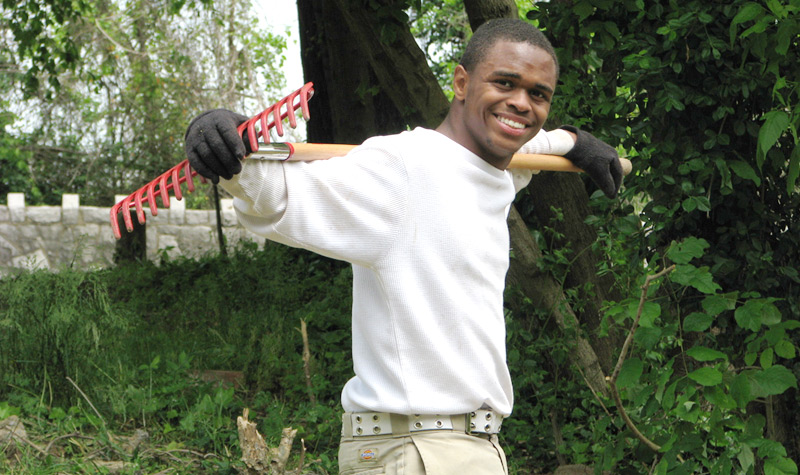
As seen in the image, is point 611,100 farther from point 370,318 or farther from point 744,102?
point 370,318

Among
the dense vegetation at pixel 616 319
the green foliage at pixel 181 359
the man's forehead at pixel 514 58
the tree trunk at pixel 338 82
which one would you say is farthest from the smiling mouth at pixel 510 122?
the tree trunk at pixel 338 82

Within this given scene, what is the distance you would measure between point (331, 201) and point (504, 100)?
20.1 inches

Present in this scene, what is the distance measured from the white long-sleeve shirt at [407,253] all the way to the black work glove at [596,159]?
2.15 ft

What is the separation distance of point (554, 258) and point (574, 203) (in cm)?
42

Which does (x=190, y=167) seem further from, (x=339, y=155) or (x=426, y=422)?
(x=426, y=422)

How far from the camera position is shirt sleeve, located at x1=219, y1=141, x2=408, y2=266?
5.63ft

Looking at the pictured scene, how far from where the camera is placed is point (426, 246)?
1883 millimetres

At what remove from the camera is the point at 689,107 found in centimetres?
319

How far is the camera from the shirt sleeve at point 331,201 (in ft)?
5.63

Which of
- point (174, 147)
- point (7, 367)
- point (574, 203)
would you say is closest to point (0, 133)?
point (174, 147)

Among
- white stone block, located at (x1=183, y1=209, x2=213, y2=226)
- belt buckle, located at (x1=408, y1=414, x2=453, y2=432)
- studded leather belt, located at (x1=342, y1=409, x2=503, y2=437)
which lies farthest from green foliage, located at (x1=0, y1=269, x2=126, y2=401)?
white stone block, located at (x1=183, y1=209, x2=213, y2=226)

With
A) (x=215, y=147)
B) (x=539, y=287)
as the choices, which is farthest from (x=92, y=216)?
(x=215, y=147)

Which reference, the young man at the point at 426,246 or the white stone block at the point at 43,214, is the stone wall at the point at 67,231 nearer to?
the white stone block at the point at 43,214

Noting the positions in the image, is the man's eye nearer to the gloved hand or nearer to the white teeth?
the white teeth
